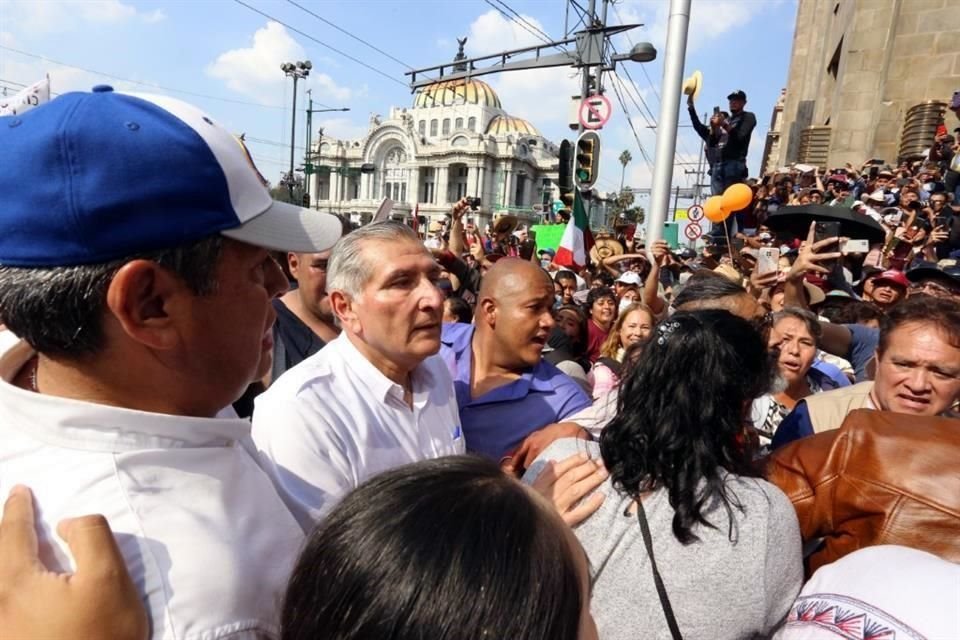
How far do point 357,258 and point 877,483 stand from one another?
63.0 inches

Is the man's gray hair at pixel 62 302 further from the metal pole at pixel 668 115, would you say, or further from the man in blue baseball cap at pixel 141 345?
the metal pole at pixel 668 115

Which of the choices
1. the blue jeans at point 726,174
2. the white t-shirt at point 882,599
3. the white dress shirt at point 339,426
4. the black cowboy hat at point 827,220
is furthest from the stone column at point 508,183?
the white t-shirt at point 882,599

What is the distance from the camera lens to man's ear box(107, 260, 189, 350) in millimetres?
786

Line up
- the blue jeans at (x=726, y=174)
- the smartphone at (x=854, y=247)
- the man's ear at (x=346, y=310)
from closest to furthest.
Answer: the man's ear at (x=346, y=310)
the smartphone at (x=854, y=247)
the blue jeans at (x=726, y=174)

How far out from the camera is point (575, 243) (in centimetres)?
712

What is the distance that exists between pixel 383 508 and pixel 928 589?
0.90 m

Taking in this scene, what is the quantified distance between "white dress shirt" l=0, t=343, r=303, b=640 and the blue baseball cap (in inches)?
8.6

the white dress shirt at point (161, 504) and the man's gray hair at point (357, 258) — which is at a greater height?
the man's gray hair at point (357, 258)

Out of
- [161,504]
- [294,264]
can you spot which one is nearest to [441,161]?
[294,264]

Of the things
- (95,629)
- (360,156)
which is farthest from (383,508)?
(360,156)

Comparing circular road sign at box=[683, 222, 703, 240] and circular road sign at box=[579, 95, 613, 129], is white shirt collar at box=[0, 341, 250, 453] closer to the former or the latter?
circular road sign at box=[579, 95, 613, 129]

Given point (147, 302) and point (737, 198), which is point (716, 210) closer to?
point (737, 198)

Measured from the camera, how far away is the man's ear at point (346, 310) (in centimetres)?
192

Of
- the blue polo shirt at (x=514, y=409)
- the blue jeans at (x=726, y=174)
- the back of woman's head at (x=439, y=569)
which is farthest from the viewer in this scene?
the blue jeans at (x=726, y=174)
